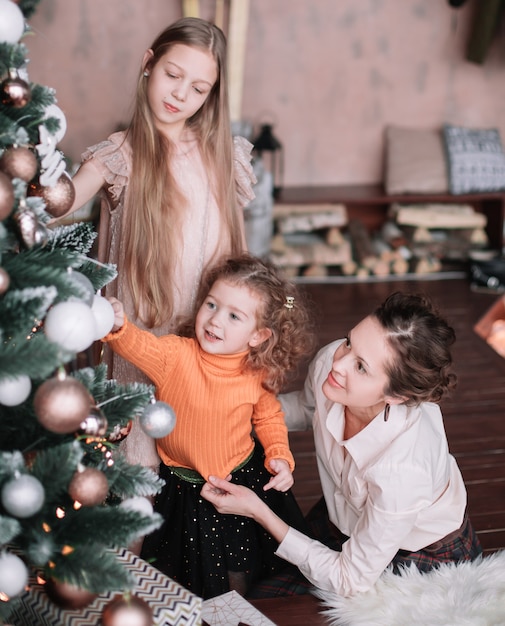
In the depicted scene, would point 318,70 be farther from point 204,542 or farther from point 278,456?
point 204,542

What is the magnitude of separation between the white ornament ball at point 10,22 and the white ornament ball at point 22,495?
1.81 ft

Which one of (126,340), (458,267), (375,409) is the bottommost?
(458,267)

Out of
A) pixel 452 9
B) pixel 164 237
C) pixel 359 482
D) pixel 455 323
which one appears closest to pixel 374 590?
pixel 359 482

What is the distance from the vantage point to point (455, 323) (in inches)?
141

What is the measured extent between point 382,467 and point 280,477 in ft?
0.89

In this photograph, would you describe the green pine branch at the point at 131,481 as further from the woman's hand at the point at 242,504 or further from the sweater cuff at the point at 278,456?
the sweater cuff at the point at 278,456

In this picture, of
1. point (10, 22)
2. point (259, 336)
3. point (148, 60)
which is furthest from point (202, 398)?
point (10, 22)

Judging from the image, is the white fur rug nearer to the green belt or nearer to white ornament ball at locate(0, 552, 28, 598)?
the green belt

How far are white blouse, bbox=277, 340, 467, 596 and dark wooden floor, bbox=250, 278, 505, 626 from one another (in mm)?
100

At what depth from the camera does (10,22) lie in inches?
35.8

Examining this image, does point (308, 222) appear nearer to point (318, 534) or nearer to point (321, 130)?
point (321, 130)

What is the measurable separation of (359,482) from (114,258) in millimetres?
764

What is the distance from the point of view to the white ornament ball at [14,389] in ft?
2.96

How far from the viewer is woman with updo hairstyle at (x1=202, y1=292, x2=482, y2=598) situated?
1398 mm
